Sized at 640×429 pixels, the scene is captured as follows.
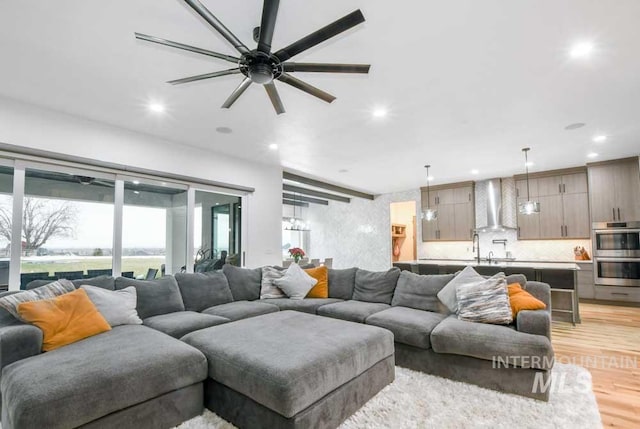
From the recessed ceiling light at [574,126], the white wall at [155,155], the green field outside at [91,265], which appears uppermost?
the recessed ceiling light at [574,126]

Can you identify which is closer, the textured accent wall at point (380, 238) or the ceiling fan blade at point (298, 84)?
the ceiling fan blade at point (298, 84)

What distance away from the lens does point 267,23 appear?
179 cm

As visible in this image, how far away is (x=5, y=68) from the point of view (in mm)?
2770

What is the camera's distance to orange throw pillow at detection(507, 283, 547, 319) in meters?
2.70

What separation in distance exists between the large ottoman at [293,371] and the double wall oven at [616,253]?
5.58m

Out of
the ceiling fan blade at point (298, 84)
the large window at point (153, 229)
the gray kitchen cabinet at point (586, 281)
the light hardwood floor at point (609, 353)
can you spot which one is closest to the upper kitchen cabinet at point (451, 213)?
the gray kitchen cabinet at point (586, 281)

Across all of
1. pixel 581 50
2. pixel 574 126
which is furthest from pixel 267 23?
pixel 574 126

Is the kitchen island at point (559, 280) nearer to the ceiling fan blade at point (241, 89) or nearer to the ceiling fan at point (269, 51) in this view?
the ceiling fan at point (269, 51)

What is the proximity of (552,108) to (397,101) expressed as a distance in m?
1.80

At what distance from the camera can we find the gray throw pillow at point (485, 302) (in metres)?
2.76

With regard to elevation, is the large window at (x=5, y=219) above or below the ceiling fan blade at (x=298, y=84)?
below

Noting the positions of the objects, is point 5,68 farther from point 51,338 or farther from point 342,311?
point 342,311

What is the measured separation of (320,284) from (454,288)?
69.8 inches

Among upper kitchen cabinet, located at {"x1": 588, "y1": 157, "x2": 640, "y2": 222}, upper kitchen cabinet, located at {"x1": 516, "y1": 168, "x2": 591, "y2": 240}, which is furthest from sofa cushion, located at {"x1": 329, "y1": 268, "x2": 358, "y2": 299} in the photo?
upper kitchen cabinet, located at {"x1": 588, "y1": 157, "x2": 640, "y2": 222}
